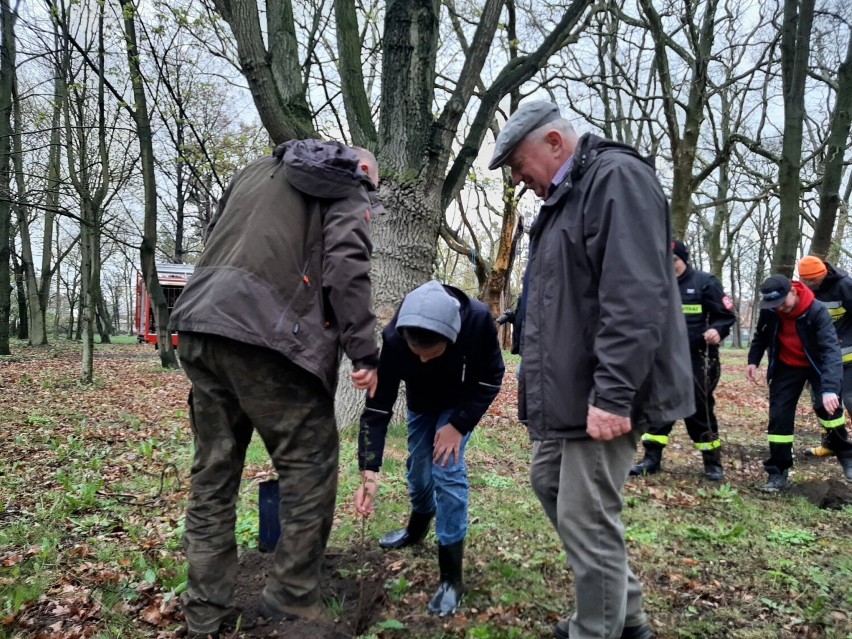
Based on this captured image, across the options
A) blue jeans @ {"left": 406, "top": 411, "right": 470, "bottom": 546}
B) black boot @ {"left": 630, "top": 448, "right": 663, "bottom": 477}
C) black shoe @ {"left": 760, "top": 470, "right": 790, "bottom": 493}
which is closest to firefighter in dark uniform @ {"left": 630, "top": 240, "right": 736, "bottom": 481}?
black boot @ {"left": 630, "top": 448, "right": 663, "bottom": 477}

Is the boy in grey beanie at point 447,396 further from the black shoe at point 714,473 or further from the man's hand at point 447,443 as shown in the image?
the black shoe at point 714,473

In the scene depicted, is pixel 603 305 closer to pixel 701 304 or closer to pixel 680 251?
pixel 680 251

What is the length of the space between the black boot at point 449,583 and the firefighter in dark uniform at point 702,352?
9.89 ft

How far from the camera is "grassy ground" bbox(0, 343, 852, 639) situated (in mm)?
2840

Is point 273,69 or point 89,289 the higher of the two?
point 273,69

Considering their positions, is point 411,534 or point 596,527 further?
point 411,534

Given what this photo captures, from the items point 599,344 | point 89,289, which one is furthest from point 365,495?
point 89,289

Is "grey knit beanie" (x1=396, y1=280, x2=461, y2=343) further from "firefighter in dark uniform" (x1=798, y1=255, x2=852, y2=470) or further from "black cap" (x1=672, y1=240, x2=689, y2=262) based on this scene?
"firefighter in dark uniform" (x1=798, y1=255, x2=852, y2=470)

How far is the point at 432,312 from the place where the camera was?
8.88 ft

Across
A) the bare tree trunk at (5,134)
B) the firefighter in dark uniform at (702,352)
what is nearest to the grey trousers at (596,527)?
the firefighter in dark uniform at (702,352)

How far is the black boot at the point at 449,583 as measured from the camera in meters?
2.88

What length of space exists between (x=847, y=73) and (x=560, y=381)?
9215 millimetres

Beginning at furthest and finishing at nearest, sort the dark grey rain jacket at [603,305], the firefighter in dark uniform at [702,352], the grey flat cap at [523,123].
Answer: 1. the firefighter in dark uniform at [702,352]
2. the grey flat cap at [523,123]
3. the dark grey rain jacket at [603,305]

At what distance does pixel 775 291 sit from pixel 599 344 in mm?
3894
